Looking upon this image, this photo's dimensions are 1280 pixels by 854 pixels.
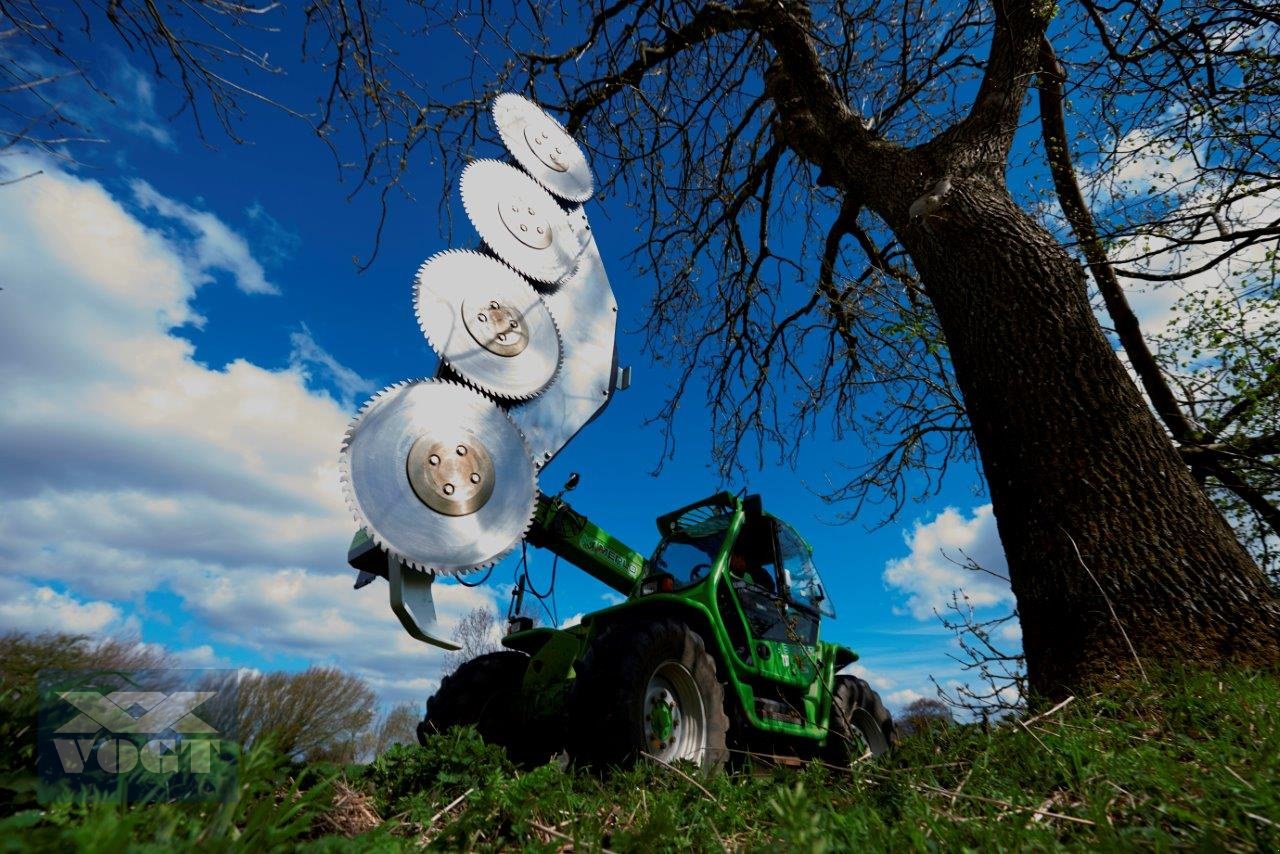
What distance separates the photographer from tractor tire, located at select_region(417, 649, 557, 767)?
470 cm

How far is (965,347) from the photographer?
3.93 metres

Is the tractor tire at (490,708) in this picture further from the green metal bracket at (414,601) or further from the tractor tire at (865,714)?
the tractor tire at (865,714)

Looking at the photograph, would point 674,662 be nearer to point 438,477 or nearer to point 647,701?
point 647,701

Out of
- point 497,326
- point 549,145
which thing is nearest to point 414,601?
point 497,326

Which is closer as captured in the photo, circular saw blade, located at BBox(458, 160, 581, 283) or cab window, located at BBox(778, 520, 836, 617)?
circular saw blade, located at BBox(458, 160, 581, 283)

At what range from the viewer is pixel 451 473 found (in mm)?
3367

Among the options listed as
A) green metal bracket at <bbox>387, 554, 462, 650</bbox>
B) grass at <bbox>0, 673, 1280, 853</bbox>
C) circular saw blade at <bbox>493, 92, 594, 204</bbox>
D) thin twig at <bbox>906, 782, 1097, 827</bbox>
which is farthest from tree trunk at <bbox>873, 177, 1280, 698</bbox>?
circular saw blade at <bbox>493, 92, 594, 204</bbox>

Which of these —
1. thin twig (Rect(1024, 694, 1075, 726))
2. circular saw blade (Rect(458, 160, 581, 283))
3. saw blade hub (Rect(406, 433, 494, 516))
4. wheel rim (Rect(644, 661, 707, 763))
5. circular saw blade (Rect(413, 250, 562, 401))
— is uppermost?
circular saw blade (Rect(458, 160, 581, 283))

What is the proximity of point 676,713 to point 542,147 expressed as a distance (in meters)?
4.55

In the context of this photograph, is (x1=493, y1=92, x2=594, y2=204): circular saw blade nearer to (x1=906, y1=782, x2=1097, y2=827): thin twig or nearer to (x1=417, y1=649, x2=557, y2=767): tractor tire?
(x1=417, y1=649, x2=557, y2=767): tractor tire

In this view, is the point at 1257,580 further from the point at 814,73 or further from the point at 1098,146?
the point at 814,73

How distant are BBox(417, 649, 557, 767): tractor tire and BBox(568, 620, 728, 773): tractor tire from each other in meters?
1.03

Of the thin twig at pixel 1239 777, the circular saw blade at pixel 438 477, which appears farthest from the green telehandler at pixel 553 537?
the thin twig at pixel 1239 777

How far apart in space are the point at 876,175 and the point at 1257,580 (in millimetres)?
3614
